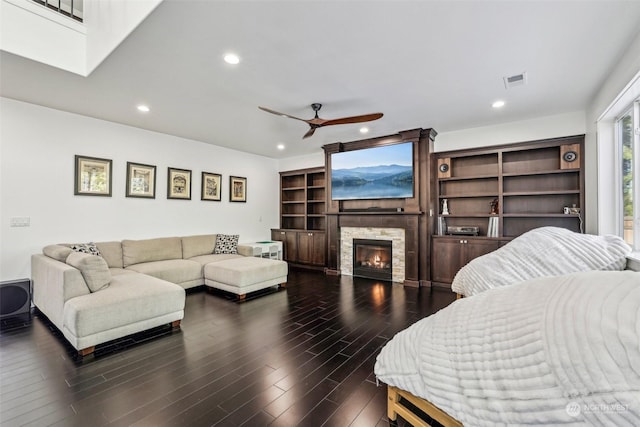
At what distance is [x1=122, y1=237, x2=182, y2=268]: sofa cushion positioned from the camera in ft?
14.7

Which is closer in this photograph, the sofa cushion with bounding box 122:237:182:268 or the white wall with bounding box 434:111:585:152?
the white wall with bounding box 434:111:585:152

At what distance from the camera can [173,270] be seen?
4367mm

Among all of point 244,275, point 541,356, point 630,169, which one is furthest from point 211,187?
point 630,169

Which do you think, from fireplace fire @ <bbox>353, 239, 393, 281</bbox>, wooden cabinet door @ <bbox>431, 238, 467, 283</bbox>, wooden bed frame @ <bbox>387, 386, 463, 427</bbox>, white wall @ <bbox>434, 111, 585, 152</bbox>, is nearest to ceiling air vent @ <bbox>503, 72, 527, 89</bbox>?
white wall @ <bbox>434, 111, 585, 152</bbox>

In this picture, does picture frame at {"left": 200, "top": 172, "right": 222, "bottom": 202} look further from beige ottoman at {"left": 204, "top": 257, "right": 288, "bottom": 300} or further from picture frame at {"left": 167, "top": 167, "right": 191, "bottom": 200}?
beige ottoman at {"left": 204, "top": 257, "right": 288, "bottom": 300}

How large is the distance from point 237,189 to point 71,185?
9.69ft

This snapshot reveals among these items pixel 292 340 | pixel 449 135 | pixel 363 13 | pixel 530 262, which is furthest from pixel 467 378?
pixel 449 135

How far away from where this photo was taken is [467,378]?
1169 mm

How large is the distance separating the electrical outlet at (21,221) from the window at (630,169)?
6.88m

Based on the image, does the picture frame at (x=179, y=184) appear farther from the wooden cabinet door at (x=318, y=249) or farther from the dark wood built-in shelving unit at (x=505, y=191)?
the dark wood built-in shelving unit at (x=505, y=191)

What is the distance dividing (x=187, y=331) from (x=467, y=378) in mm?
2835

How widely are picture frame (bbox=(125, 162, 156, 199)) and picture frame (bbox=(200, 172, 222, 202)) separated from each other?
959 mm

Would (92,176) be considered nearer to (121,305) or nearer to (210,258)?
(210,258)

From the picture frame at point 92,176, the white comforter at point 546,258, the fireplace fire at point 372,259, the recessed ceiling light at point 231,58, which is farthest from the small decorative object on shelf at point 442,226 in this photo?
the picture frame at point 92,176
